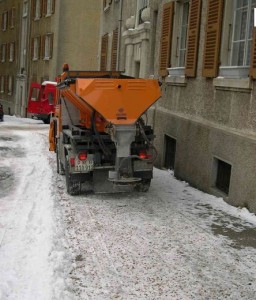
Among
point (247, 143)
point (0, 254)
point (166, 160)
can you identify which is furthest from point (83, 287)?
point (166, 160)

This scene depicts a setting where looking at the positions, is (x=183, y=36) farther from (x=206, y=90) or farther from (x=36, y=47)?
(x=36, y=47)

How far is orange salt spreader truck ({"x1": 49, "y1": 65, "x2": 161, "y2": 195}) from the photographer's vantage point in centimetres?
863

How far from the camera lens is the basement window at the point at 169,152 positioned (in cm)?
Result: 1248

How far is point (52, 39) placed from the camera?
33438mm

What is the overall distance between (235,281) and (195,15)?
6.91 meters

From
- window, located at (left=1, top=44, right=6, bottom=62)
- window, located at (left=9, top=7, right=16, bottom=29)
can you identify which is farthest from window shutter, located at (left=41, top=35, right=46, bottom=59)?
window, located at (left=1, top=44, right=6, bottom=62)

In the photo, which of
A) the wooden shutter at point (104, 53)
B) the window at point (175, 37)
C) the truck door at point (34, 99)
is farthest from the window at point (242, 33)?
the truck door at point (34, 99)

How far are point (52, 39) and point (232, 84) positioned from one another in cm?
2648

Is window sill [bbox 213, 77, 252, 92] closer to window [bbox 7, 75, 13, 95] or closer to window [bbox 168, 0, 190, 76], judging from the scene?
window [bbox 168, 0, 190, 76]

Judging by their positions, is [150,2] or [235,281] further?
[150,2]

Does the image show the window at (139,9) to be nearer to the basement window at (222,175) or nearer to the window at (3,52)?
the basement window at (222,175)

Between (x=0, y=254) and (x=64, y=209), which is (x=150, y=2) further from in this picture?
(x=0, y=254)

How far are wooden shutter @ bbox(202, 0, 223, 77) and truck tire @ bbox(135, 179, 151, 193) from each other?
97.2 inches

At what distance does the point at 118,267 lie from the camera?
18.5 feet
